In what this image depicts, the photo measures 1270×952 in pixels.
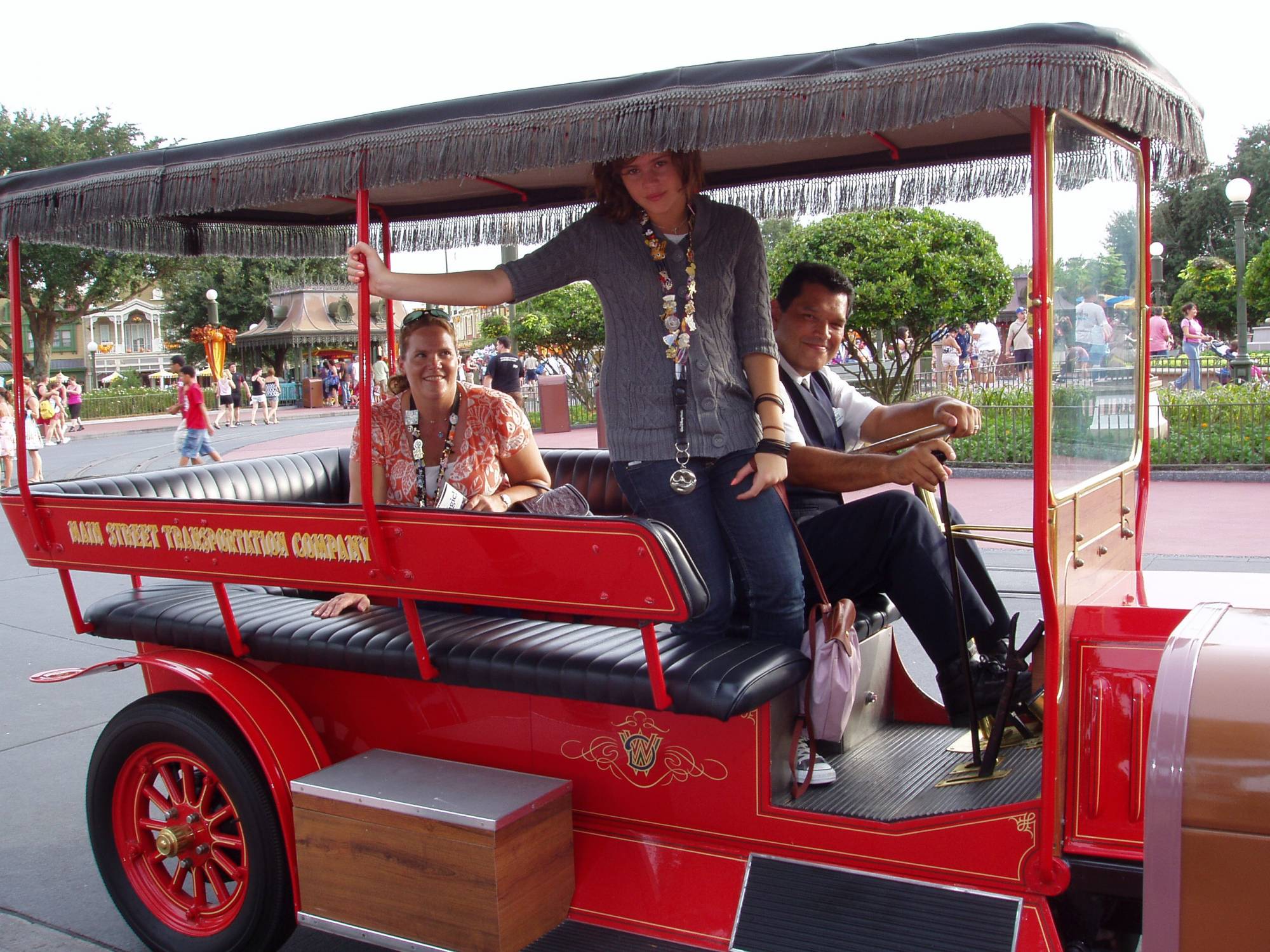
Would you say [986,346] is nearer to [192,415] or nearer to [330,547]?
[192,415]

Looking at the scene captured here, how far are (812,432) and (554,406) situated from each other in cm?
989

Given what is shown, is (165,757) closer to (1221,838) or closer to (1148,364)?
(1221,838)

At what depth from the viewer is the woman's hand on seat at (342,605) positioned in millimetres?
3135

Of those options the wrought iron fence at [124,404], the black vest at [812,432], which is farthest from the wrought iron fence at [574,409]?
the wrought iron fence at [124,404]

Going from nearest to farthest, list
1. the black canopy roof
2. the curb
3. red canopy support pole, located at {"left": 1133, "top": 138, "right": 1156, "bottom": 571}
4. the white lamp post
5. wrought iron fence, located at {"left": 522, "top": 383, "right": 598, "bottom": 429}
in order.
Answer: the black canopy roof, red canopy support pole, located at {"left": 1133, "top": 138, "right": 1156, "bottom": 571}, the curb, wrought iron fence, located at {"left": 522, "top": 383, "right": 598, "bottom": 429}, the white lamp post

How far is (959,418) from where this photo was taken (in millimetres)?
2547

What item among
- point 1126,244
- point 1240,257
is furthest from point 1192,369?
point 1126,244

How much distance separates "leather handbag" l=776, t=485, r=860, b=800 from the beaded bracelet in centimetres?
40

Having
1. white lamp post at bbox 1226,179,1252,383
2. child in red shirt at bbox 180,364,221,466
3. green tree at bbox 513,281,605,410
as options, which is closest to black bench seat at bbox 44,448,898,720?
child in red shirt at bbox 180,364,221,466

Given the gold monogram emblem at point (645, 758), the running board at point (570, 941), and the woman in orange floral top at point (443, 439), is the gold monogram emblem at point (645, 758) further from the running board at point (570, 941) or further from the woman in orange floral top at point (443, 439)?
the woman in orange floral top at point (443, 439)

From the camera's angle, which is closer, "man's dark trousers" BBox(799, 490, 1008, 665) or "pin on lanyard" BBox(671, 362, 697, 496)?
"pin on lanyard" BBox(671, 362, 697, 496)

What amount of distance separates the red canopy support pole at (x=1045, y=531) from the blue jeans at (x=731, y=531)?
2.26ft

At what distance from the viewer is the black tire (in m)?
2.82

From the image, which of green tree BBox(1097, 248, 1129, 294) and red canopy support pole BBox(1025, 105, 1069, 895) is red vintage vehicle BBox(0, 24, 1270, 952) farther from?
green tree BBox(1097, 248, 1129, 294)
